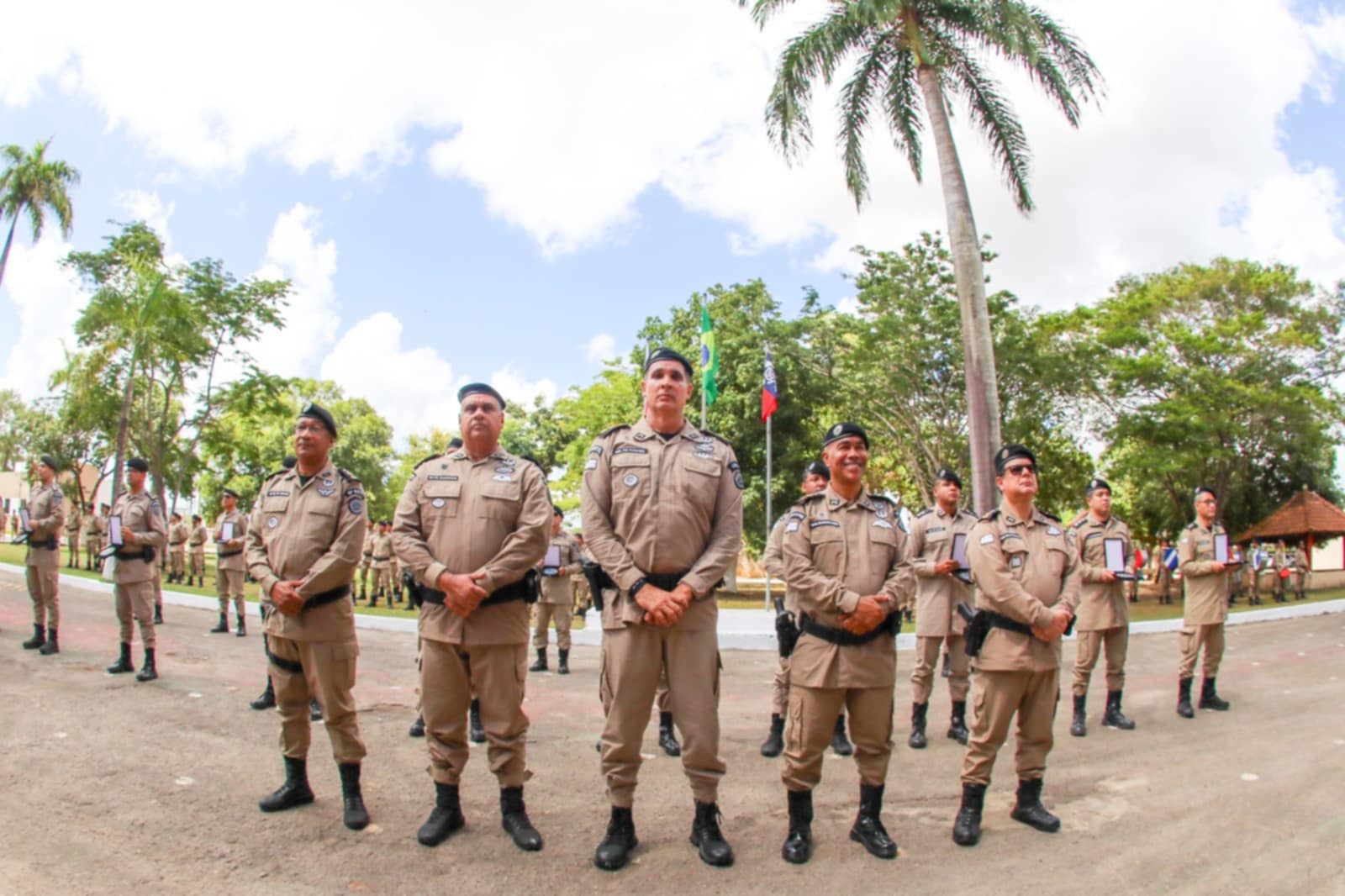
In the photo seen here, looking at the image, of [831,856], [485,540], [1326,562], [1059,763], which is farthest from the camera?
[1326,562]

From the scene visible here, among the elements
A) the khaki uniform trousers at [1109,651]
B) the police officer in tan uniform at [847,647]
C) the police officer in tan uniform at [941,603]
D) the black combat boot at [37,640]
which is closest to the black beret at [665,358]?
the police officer in tan uniform at [847,647]

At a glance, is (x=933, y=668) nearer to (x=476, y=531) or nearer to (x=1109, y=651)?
(x=1109, y=651)

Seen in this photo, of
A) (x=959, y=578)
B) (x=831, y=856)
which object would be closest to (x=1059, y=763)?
(x=959, y=578)

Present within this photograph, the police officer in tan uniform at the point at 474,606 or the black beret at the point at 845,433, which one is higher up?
the black beret at the point at 845,433

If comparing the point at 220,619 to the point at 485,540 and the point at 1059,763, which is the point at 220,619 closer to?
the point at 485,540

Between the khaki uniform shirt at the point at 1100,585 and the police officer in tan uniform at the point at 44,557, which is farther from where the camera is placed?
the police officer in tan uniform at the point at 44,557

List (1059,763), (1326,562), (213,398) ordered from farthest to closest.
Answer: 1. (1326,562)
2. (213,398)
3. (1059,763)

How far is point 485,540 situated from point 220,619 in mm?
9328

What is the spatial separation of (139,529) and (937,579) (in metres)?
7.25

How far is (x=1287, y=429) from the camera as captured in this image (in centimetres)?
2477

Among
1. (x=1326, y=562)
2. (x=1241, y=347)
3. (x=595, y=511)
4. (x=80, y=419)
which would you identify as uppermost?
(x=1241, y=347)

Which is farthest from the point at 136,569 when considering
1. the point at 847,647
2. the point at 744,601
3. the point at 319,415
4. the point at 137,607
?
the point at 744,601

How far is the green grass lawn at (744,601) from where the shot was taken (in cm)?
1780

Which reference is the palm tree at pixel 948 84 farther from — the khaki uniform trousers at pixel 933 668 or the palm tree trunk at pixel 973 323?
the khaki uniform trousers at pixel 933 668
